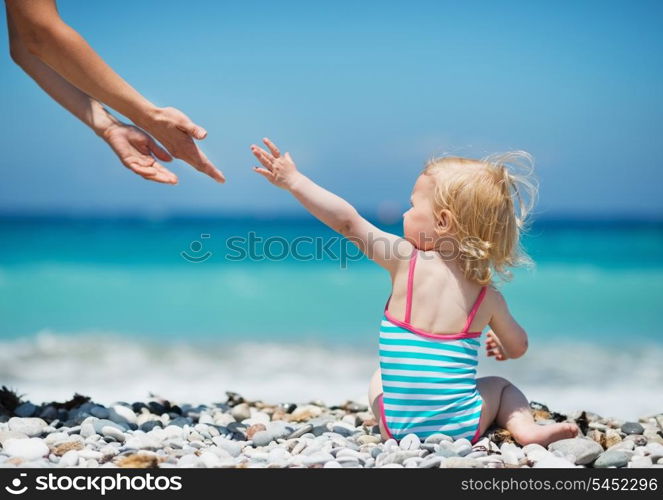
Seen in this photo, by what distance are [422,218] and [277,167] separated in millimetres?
663

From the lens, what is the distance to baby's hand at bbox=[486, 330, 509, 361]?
3.35 metres

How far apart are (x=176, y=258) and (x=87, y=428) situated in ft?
43.4

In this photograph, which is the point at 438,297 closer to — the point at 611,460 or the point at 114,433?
the point at 611,460

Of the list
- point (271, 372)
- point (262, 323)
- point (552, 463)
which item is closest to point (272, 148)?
point (552, 463)

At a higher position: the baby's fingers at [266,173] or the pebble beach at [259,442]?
the baby's fingers at [266,173]

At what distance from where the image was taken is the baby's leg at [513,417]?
3.00m

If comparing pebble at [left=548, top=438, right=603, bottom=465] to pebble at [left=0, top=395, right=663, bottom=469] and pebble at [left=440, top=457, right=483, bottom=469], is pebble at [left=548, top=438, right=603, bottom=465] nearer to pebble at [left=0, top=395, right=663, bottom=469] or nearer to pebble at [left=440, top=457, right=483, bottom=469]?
pebble at [left=0, top=395, right=663, bottom=469]

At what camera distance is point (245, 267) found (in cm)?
1409

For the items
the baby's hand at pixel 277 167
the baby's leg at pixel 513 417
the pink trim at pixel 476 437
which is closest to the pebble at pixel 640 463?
the baby's leg at pixel 513 417

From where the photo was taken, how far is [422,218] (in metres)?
3.10

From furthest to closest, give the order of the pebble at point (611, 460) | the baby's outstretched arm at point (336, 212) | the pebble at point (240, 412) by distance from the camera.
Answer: the pebble at point (240, 412)
the baby's outstretched arm at point (336, 212)
the pebble at point (611, 460)

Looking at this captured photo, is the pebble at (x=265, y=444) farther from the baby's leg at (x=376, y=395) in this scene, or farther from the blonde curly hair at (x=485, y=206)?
the blonde curly hair at (x=485, y=206)

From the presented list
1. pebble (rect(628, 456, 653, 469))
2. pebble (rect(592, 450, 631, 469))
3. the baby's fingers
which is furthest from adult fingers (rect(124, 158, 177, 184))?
pebble (rect(628, 456, 653, 469))

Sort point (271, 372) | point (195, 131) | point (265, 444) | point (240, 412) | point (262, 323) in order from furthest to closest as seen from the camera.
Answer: point (262, 323)
point (271, 372)
point (240, 412)
point (195, 131)
point (265, 444)
